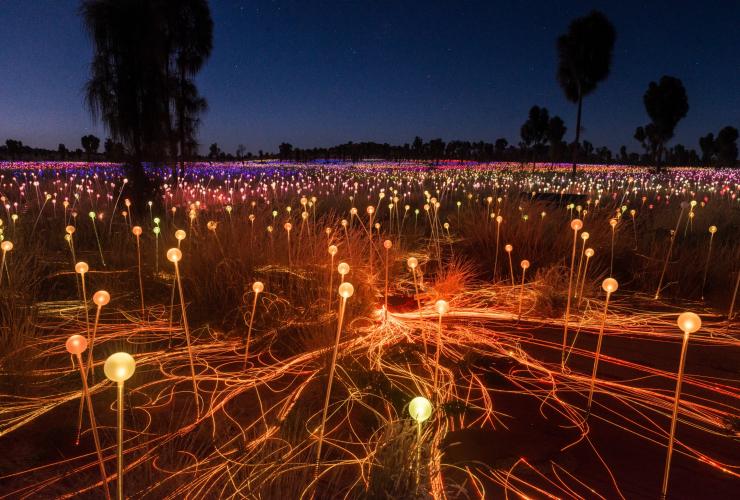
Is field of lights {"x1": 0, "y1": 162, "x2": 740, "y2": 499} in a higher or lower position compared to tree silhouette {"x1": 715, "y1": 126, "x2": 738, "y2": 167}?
lower

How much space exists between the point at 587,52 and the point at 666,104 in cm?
1187

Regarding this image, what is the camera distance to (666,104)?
35094mm

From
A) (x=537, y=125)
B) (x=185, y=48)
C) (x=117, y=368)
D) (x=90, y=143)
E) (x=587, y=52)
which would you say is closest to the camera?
(x=117, y=368)

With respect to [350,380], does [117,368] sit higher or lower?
higher

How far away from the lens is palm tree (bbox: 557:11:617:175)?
2728 centimetres

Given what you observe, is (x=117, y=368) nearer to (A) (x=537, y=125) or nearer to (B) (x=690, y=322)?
(B) (x=690, y=322)

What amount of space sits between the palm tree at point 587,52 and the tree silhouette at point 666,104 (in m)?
10.3

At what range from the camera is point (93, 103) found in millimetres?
11953

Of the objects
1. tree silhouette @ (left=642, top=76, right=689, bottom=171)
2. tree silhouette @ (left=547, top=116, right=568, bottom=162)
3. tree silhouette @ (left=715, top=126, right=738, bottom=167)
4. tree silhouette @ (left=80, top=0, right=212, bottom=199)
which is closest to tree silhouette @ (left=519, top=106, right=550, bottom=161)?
tree silhouette @ (left=547, top=116, right=568, bottom=162)

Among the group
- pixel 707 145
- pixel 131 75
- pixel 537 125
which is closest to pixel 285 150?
pixel 537 125

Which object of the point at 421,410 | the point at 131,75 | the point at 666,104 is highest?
the point at 666,104

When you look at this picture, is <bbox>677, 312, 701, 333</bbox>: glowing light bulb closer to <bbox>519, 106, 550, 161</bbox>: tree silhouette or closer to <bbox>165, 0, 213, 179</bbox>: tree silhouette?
<bbox>165, 0, 213, 179</bbox>: tree silhouette

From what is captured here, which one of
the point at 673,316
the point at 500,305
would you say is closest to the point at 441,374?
the point at 500,305

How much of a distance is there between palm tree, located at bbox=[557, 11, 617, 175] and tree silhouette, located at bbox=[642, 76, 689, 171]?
10344 millimetres
